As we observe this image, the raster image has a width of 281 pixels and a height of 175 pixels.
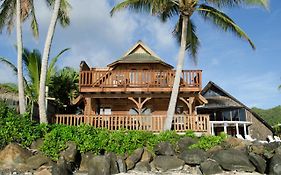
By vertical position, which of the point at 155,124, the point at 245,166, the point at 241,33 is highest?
the point at 241,33

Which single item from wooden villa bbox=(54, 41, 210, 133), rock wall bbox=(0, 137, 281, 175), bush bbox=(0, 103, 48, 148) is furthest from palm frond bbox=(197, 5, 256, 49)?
bush bbox=(0, 103, 48, 148)

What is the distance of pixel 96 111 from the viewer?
21.6 metres

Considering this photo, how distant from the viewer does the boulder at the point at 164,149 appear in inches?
566

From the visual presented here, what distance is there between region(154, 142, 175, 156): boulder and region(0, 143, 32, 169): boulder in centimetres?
576

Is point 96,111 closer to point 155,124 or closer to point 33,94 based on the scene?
point 33,94

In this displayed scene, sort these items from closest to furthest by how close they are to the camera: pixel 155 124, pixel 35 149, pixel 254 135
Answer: pixel 35 149 → pixel 155 124 → pixel 254 135

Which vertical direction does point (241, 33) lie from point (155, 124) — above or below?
above

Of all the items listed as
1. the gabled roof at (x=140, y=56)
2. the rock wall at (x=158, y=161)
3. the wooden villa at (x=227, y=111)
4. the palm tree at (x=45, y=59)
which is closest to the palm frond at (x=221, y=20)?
the gabled roof at (x=140, y=56)

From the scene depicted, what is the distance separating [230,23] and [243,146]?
7.12m

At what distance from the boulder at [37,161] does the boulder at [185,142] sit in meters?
5.92

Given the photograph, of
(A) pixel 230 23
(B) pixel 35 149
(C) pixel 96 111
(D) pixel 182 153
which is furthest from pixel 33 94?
(A) pixel 230 23

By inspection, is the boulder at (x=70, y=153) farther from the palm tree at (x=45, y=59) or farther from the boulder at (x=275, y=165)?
the boulder at (x=275, y=165)

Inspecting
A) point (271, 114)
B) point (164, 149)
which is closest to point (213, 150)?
point (164, 149)

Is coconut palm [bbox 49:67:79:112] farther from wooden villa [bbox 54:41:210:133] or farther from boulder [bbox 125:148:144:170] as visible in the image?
boulder [bbox 125:148:144:170]
